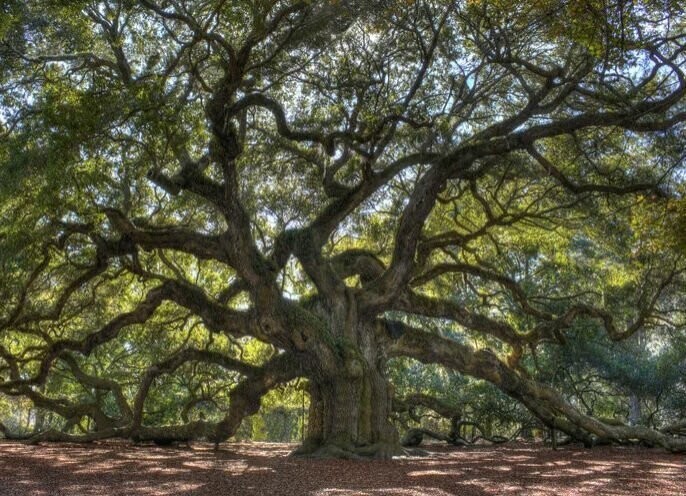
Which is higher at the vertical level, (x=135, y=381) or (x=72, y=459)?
(x=135, y=381)

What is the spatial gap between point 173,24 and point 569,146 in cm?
704

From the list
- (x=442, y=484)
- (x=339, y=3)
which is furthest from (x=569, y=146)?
(x=442, y=484)

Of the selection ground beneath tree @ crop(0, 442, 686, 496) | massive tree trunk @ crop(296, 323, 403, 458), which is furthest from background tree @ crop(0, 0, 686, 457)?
ground beneath tree @ crop(0, 442, 686, 496)

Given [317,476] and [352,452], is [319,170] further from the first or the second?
[317,476]

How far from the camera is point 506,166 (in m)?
11.5

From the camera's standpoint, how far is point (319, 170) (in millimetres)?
11938

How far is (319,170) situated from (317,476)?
21.4 ft

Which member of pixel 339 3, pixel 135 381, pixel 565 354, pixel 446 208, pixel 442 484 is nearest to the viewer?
pixel 442 484

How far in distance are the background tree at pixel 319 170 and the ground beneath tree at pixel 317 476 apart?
6.31ft

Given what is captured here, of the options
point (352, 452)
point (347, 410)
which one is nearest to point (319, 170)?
point (347, 410)

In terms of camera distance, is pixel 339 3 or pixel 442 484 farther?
pixel 339 3

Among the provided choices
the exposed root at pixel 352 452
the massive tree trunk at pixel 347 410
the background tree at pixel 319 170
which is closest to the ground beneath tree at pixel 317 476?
the exposed root at pixel 352 452

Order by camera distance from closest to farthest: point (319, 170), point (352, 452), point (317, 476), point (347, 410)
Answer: point (317, 476) < point (352, 452) < point (347, 410) < point (319, 170)

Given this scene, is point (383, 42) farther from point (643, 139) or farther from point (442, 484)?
point (442, 484)
